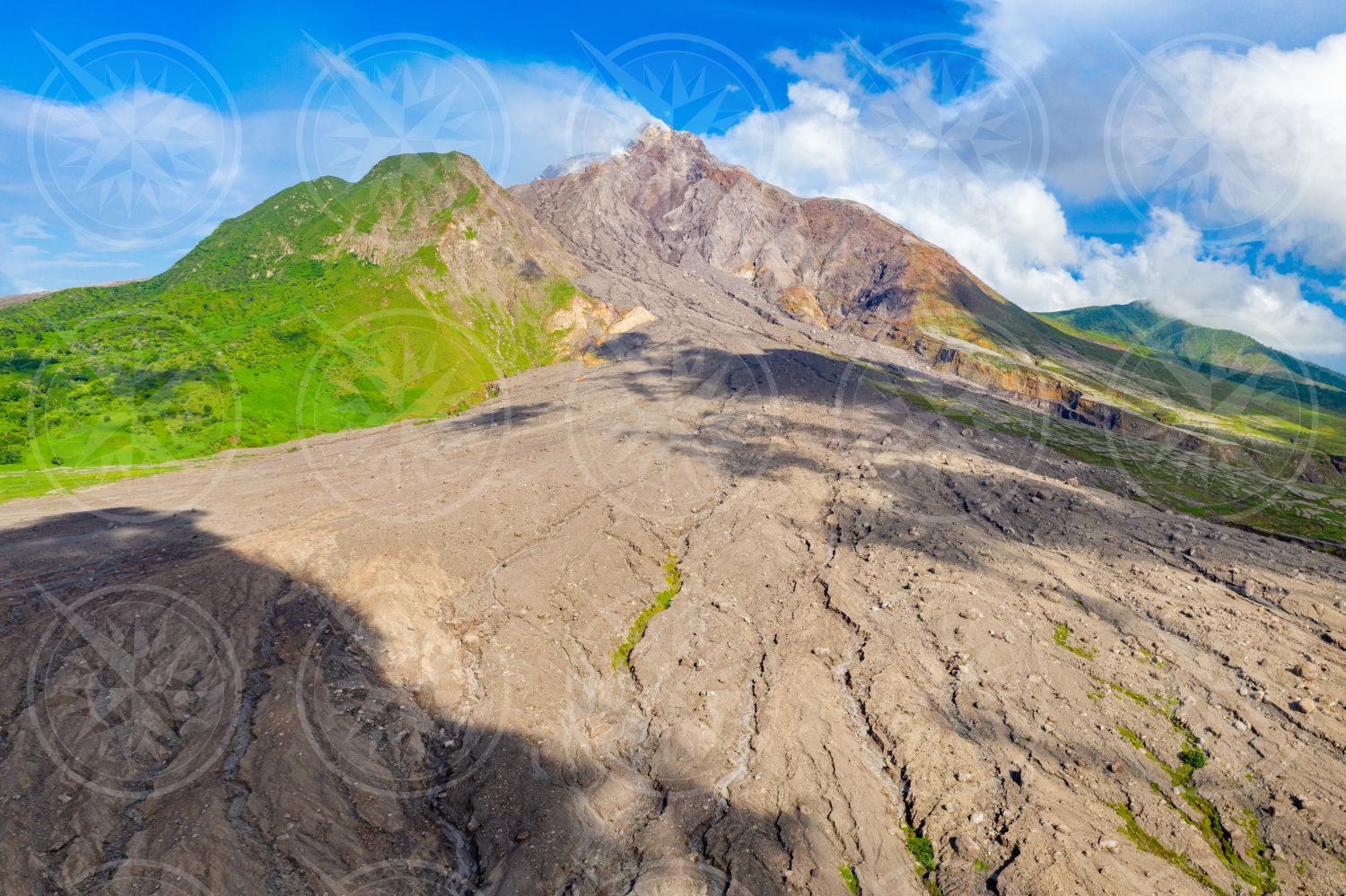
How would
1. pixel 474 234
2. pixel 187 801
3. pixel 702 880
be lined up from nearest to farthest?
pixel 187 801 → pixel 702 880 → pixel 474 234

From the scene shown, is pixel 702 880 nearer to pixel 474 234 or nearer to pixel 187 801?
pixel 187 801

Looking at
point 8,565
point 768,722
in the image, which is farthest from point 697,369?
point 8,565

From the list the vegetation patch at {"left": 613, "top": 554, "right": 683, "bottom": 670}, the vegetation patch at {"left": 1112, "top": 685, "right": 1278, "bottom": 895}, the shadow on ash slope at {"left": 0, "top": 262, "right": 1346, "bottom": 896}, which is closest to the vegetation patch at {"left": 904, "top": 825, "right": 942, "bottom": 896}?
the shadow on ash slope at {"left": 0, "top": 262, "right": 1346, "bottom": 896}

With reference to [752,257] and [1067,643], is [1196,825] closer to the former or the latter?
[1067,643]

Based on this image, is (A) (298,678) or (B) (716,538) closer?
(A) (298,678)

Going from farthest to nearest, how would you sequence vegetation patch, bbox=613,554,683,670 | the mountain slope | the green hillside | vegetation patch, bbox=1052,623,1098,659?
the mountain slope
the green hillside
vegetation patch, bbox=1052,623,1098,659
vegetation patch, bbox=613,554,683,670

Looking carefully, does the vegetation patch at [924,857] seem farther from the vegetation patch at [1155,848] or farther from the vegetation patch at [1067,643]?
the vegetation patch at [1067,643]

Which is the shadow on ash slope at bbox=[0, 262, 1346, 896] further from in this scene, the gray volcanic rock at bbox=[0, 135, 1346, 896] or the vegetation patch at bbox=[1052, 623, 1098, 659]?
the vegetation patch at bbox=[1052, 623, 1098, 659]
